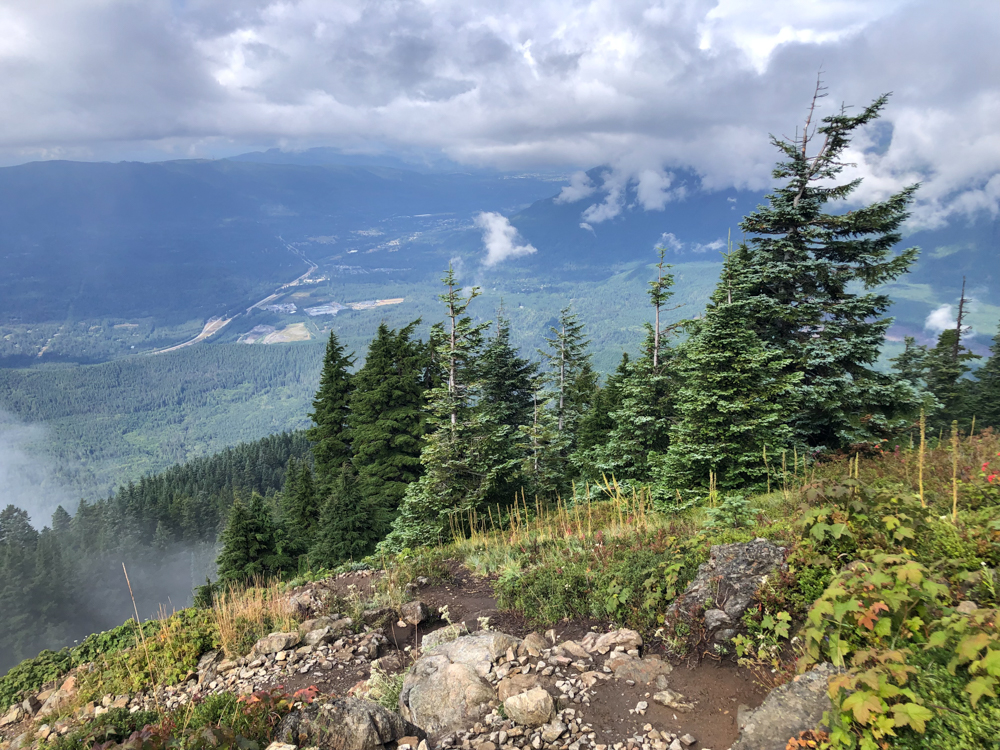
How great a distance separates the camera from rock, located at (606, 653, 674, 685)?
17.1 feet

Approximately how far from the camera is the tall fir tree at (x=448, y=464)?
16453mm

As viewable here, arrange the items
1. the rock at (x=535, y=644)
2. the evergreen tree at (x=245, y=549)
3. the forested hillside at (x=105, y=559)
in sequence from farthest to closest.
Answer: the forested hillside at (x=105, y=559), the evergreen tree at (x=245, y=549), the rock at (x=535, y=644)

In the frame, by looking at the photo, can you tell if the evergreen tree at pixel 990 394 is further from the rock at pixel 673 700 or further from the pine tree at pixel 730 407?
the rock at pixel 673 700

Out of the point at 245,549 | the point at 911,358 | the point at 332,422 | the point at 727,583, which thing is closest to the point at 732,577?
the point at 727,583

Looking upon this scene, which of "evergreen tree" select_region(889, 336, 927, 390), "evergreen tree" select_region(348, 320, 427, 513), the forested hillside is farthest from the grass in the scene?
the forested hillside

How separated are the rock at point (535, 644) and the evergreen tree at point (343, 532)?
711 inches

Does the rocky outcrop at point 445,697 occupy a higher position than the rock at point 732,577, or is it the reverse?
the rock at point 732,577

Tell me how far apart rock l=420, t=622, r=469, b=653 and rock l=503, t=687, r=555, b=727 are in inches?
90.2

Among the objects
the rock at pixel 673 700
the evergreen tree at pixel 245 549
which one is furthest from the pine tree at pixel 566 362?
the rock at pixel 673 700

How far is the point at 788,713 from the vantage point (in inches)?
153

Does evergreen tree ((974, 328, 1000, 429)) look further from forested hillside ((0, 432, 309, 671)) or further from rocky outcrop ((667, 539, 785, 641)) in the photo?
forested hillside ((0, 432, 309, 671))

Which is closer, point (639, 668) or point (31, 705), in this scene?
point (639, 668)

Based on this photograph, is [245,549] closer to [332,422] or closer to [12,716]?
[332,422]

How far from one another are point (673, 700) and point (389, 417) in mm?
25666
